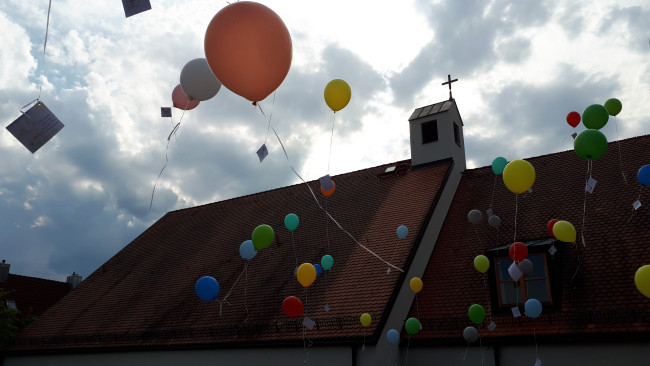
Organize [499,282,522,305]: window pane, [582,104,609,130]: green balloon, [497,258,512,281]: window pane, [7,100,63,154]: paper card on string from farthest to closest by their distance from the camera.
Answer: [497,258,512,281]: window pane → [499,282,522,305]: window pane → [582,104,609,130]: green balloon → [7,100,63,154]: paper card on string

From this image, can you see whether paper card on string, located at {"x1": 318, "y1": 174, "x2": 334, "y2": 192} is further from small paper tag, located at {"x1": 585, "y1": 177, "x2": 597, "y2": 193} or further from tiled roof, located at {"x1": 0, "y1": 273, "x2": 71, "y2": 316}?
tiled roof, located at {"x1": 0, "y1": 273, "x2": 71, "y2": 316}

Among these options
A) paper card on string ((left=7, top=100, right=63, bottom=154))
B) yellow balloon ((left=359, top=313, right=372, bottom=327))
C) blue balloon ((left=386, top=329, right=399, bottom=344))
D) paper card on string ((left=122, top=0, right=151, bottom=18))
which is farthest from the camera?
yellow balloon ((left=359, top=313, right=372, bottom=327))

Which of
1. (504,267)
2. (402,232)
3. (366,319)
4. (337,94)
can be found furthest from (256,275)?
(337,94)

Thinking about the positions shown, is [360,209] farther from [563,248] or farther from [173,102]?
[173,102]

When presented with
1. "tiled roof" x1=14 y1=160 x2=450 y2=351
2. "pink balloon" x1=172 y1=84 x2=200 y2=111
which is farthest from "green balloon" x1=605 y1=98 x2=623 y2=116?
"pink balloon" x1=172 y1=84 x2=200 y2=111

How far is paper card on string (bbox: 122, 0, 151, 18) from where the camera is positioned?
16.3 ft

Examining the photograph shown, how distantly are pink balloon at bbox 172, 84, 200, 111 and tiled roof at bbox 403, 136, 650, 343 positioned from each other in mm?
6491

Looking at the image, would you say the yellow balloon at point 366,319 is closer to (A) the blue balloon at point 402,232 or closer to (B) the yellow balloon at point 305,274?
(B) the yellow balloon at point 305,274

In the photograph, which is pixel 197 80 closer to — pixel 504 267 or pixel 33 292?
pixel 504 267

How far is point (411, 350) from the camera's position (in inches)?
403

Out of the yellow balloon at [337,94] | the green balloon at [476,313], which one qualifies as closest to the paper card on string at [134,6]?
the yellow balloon at [337,94]

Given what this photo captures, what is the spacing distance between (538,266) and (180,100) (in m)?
7.77

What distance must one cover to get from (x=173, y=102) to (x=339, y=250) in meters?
6.62

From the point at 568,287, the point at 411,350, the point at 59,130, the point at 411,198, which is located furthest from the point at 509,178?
the point at 59,130
